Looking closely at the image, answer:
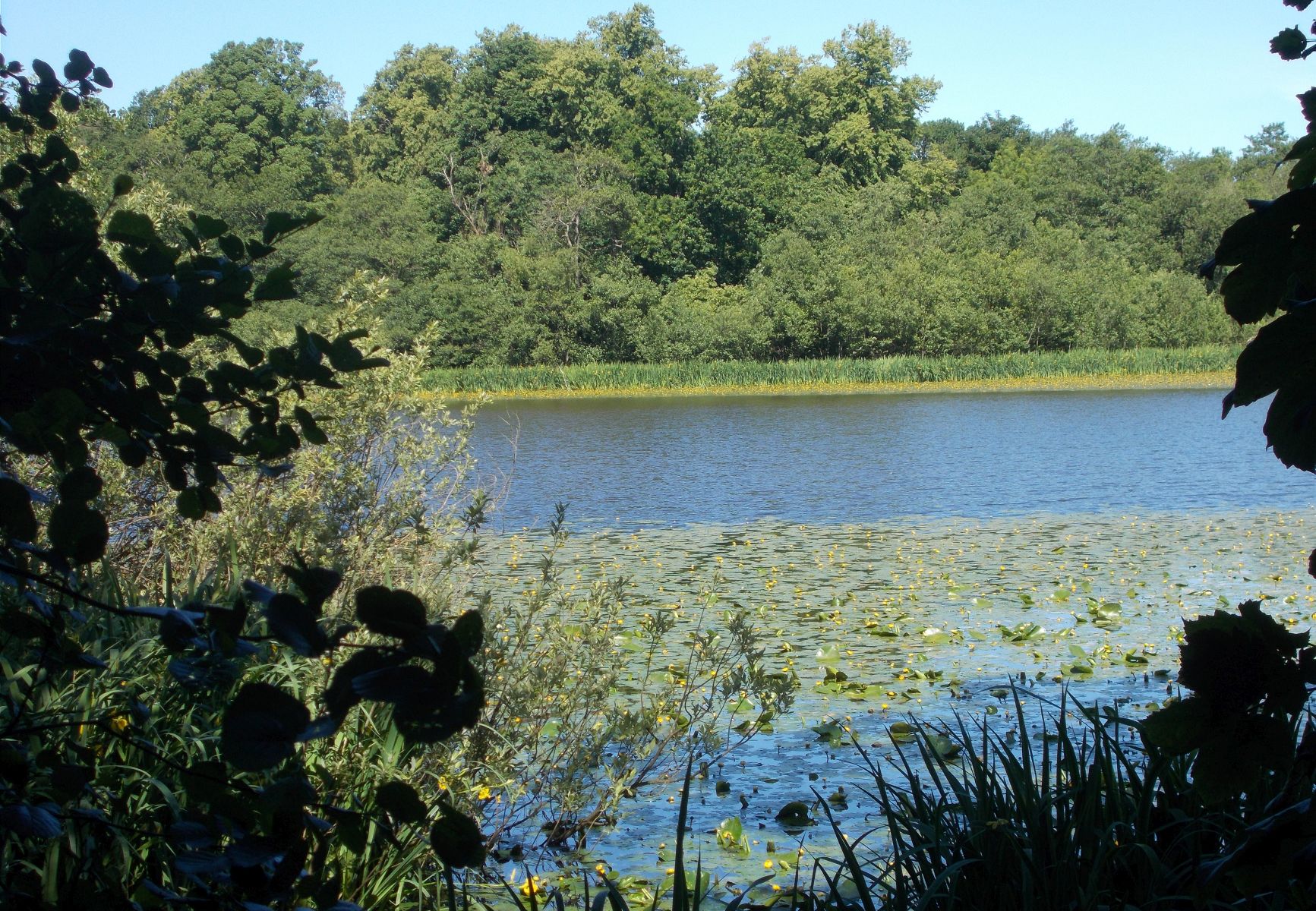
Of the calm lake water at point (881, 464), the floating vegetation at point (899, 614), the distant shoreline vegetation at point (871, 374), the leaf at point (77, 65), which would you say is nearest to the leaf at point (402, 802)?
the leaf at point (77, 65)

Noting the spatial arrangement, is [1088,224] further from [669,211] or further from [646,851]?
[646,851]

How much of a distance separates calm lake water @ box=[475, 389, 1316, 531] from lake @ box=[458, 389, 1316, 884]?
9 cm

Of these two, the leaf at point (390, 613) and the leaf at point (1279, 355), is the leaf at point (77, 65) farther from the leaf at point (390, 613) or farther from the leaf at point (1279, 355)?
the leaf at point (1279, 355)

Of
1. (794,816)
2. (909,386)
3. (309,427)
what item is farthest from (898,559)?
(909,386)

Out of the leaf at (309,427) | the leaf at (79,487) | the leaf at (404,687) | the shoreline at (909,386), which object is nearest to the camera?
the leaf at (404,687)

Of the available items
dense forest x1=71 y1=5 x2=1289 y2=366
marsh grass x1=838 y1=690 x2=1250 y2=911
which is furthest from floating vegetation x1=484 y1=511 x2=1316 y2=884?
dense forest x1=71 y1=5 x2=1289 y2=366

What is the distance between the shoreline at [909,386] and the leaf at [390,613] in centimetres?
4260

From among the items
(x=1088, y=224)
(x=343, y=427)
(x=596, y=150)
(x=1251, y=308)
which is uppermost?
(x=596, y=150)

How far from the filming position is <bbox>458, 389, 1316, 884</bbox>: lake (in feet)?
18.9

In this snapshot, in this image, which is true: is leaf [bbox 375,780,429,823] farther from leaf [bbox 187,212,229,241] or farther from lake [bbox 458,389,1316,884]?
lake [bbox 458,389,1316,884]

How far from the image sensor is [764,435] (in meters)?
25.8

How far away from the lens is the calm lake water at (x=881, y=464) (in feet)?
48.5

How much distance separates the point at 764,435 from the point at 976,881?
75.6ft

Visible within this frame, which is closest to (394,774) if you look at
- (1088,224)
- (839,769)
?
(839,769)
